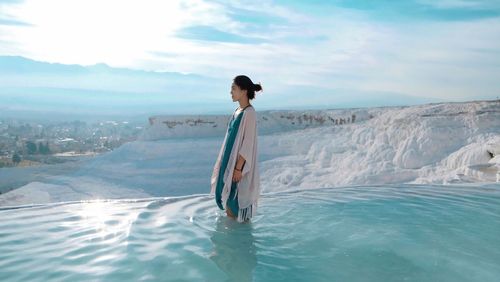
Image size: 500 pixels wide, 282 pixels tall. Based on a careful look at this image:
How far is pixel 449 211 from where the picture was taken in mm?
4426

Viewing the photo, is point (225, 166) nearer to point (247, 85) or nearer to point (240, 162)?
point (240, 162)

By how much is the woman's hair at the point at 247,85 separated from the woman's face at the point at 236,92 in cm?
3

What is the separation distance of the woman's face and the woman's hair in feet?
0.09

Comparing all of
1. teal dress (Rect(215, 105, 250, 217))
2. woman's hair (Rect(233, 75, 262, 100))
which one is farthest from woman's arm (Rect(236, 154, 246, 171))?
woman's hair (Rect(233, 75, 262, 100))

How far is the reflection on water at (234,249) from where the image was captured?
9.24 feet

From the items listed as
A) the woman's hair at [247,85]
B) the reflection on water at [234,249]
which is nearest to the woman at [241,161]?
the woman's hair at [247,85]

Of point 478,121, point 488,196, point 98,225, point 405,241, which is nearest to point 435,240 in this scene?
point 405,241

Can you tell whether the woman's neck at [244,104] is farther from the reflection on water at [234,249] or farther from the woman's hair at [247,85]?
the reflection on water at [234,249]

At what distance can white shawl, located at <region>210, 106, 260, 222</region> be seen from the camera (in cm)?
380

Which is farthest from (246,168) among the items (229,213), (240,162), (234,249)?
(234,249)

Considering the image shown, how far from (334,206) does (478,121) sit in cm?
819

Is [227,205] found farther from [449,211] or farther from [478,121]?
[478,121]

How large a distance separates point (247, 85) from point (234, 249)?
138 centimetres

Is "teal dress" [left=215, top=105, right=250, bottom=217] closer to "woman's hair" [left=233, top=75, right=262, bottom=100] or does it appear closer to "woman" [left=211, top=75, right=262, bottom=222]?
"woman" [left=211, top=75, right=262, bottom=222]
